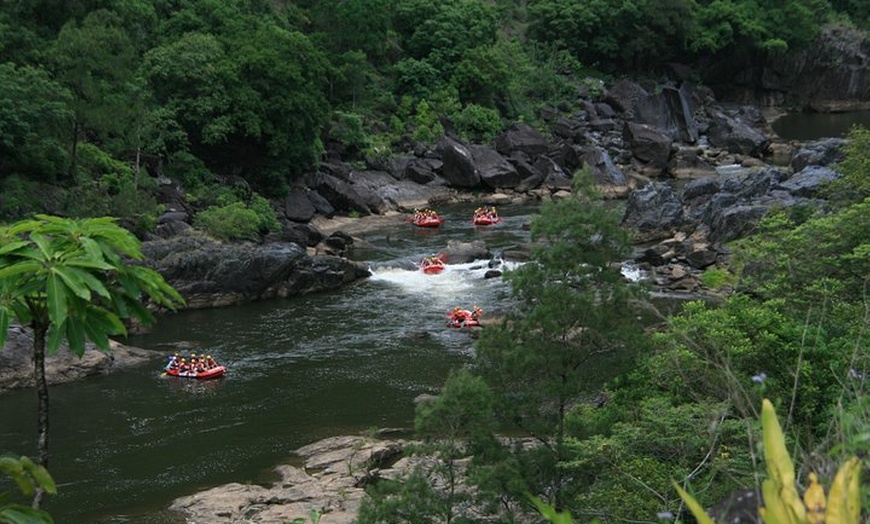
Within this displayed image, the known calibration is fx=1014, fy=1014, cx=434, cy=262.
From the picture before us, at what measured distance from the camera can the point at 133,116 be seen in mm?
45812

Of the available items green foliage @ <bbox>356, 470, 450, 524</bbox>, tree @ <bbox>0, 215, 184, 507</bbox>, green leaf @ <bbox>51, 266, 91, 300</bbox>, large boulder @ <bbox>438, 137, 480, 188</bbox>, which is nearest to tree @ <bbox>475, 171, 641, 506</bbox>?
green foliage @ <bbox>356, 470, 450, 524</bbox>

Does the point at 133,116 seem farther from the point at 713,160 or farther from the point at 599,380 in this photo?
the point at 713,160

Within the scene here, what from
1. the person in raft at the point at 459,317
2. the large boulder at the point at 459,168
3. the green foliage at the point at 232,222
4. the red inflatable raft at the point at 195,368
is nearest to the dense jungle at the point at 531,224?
the green foliage at the point at 232,222

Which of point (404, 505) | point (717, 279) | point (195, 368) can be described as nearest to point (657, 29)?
point (717, 279)

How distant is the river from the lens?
24.8 m

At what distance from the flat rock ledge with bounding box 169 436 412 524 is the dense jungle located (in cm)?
102

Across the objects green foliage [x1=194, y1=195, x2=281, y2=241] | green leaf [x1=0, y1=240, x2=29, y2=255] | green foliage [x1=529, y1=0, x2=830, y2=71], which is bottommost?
green foliage [x1=194, y1=195, x2=281, y2=241]

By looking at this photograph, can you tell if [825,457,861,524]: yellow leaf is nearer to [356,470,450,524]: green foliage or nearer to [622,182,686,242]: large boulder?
[356,470,450,524]: green foliage

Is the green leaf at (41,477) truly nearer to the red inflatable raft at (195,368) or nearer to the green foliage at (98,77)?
the red inflatable raft at (195,368)

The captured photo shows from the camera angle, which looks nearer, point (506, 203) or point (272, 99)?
point (272, 99)

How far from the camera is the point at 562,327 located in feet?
56.8

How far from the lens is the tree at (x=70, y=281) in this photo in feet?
25.5

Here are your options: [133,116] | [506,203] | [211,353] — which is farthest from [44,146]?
[506,203]

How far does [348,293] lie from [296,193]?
1450cm
